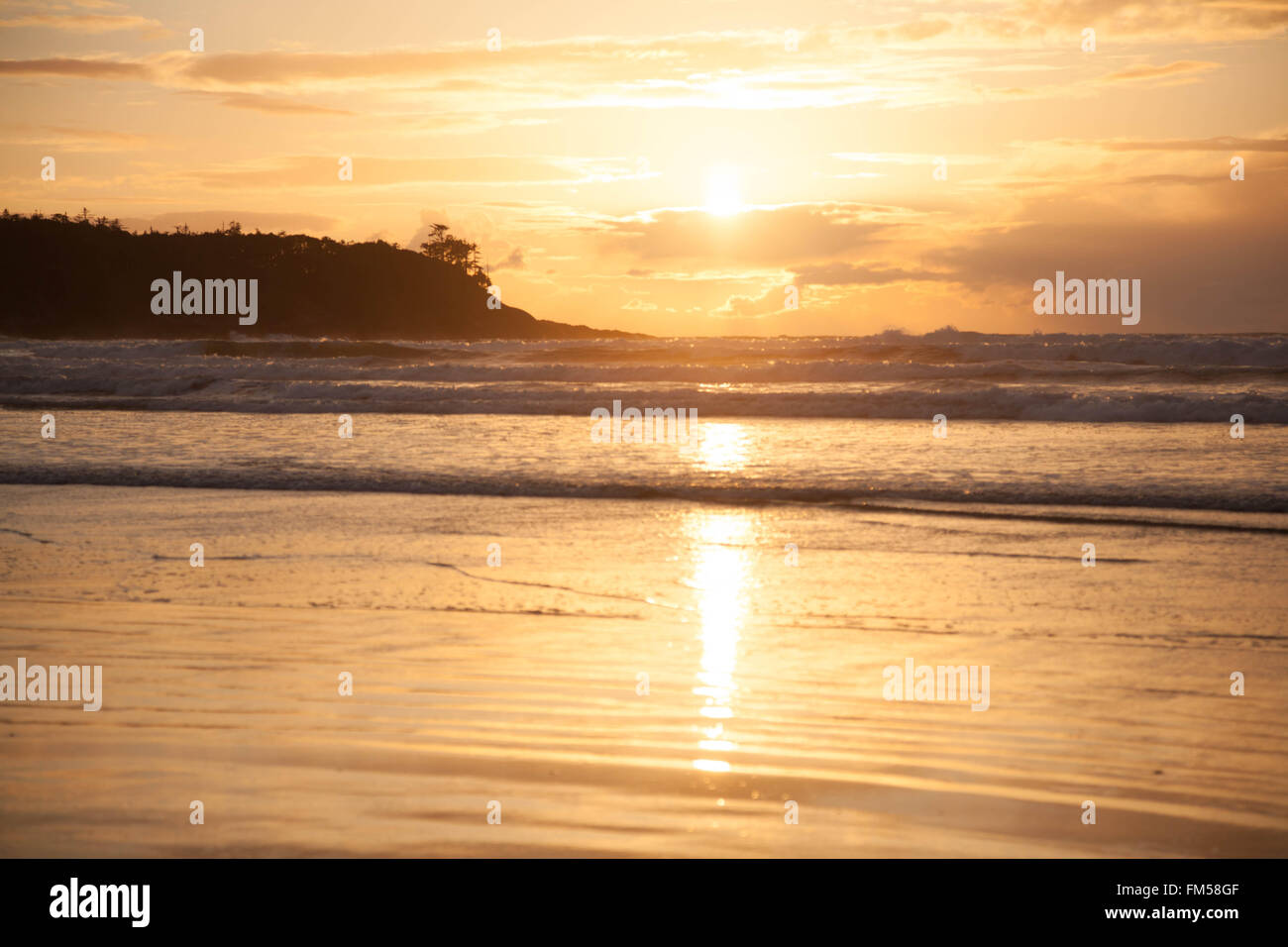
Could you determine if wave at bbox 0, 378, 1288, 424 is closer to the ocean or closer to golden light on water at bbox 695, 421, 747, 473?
golden light on water at bbox 695, 421, 747, 473

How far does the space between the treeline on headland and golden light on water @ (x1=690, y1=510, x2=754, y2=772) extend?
278ft

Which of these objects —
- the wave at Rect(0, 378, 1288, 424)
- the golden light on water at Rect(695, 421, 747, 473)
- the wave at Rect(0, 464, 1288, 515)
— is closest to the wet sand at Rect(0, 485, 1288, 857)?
the wave at Rect(0, 464, 1288, 515)

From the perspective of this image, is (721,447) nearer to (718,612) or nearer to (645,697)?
(718,612)

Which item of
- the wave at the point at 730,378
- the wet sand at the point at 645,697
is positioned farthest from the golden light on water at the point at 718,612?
the wave at the point at 730,378

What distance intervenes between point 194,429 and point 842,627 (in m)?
14.6

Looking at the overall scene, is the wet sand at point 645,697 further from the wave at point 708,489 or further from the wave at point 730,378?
the wave at point 730,378

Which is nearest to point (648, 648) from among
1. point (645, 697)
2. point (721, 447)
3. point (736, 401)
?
point (645, 697)

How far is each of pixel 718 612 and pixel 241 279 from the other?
371 ft

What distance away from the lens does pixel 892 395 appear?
2348 cm

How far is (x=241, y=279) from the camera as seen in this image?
110250 millimetres

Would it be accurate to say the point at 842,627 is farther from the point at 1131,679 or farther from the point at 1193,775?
the point at 1193,775

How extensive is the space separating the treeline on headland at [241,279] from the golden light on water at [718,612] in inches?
3333

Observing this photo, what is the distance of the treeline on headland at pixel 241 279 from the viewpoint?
96375 millimetres
